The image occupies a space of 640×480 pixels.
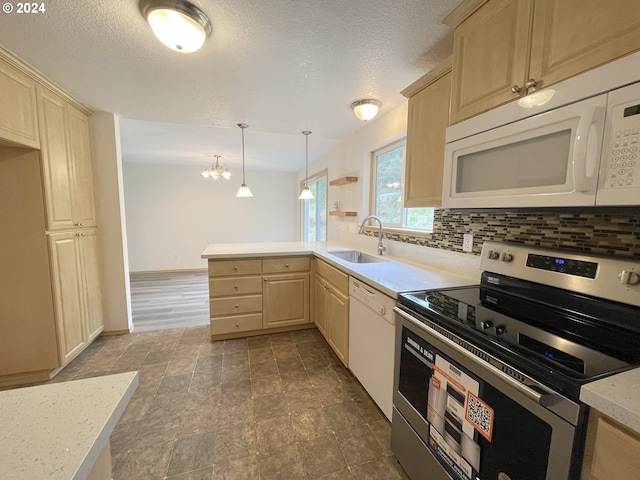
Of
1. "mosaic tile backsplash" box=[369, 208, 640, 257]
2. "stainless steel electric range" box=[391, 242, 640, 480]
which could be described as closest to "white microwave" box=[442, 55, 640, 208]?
"mosaic tile backsplash" box=[369, 208, 640, 257]

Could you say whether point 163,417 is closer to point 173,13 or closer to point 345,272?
point 345,272

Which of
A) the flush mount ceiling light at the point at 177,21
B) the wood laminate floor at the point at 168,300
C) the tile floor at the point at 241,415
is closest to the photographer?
A: the flush mount ceiling light at the point at 177,21

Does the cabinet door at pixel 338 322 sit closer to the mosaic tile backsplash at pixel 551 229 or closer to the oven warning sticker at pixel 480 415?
the mosaic tile backsplash at pixel 551 229

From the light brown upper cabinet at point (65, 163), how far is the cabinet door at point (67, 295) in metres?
0.16

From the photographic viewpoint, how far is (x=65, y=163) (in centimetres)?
215

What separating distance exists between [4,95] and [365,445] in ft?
9.91

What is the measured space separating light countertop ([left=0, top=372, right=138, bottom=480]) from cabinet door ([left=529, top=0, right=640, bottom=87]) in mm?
1561

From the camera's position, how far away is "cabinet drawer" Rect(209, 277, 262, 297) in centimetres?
256

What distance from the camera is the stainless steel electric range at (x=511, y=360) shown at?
2.25 feet

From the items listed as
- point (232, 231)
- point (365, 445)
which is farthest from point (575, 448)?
point (232, 231)

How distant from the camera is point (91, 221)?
8.24 feet

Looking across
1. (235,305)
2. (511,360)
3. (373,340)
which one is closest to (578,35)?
(511,360)

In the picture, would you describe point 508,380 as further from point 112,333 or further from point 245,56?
point 112,333

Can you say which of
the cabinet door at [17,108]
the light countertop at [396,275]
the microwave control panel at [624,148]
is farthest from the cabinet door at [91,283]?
the microwave control panel at [624,148]
